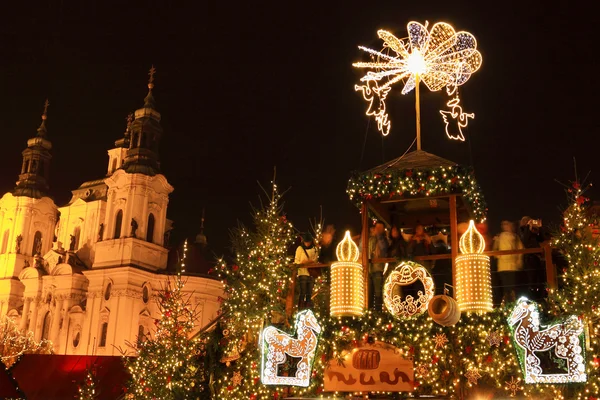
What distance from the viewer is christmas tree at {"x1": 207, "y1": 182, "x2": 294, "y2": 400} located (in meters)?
13.0

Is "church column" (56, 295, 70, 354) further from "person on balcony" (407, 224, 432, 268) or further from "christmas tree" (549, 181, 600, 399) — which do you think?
"christmas tree" (549, 181, 600, 399)

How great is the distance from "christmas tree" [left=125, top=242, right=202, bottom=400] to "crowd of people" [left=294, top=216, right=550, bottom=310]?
146 inches

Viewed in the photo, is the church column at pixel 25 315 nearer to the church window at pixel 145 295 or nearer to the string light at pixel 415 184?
the church window at pixel 145 295

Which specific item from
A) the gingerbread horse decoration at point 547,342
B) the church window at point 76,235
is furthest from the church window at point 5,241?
the gingerbread horse decoration at point 547,342

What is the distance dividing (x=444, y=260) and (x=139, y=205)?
44.7 meters

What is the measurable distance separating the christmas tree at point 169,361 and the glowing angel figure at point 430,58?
6.85m

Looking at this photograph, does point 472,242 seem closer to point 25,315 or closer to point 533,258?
point 533,258

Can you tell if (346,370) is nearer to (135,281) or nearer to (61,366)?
(61,366)

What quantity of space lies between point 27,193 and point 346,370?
5723 cm

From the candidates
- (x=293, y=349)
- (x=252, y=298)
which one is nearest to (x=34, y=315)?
(x=252, y=298)

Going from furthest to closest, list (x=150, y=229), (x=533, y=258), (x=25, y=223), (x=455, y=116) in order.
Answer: (x=25, y=223), (x=150, y=229), (x=455, y=116), (x=533, y=258)

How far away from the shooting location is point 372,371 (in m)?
10.9

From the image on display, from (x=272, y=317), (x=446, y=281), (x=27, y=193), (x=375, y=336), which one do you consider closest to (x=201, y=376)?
(x=272, y=317)

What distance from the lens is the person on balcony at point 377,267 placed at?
11.6 meters
